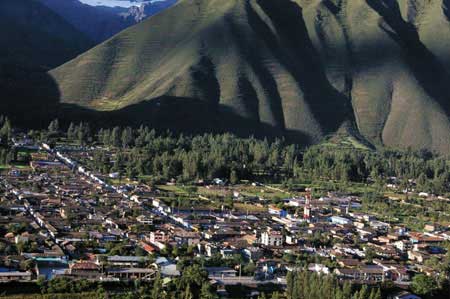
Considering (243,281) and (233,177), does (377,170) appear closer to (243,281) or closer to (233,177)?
(233,177)

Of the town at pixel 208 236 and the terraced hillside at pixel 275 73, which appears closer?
the town at pixel 208 236

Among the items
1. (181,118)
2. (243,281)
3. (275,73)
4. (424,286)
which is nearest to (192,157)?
(181,118)

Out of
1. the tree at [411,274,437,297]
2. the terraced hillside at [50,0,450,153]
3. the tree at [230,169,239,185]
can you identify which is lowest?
the tree at [411,274,437,297]

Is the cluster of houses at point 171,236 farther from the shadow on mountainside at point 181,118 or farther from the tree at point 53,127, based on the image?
the shadow on mountainside at point 181,118

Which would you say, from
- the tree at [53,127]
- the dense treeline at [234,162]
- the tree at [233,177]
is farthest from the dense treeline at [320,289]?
the tree at [53,127]

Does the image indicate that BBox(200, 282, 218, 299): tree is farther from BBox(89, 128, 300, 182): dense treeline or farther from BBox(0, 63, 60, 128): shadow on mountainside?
BBox(0, 63, 60, 128): shadow on mountainside

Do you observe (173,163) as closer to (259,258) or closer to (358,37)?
(259,258)

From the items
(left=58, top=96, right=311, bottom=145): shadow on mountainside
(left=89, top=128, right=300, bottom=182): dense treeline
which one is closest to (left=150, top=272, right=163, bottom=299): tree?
(left=89, top=128, right=300, bottom=182): dense treeline
